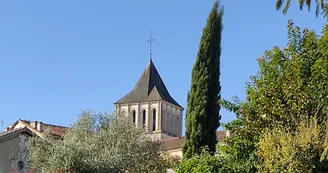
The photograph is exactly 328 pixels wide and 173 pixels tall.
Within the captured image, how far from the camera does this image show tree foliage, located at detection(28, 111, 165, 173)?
2470 centimetres

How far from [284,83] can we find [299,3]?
243cm

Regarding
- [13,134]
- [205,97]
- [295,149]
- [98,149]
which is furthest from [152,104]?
[295,149]

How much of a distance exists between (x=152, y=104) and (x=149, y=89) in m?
2.51

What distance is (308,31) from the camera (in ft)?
63.4

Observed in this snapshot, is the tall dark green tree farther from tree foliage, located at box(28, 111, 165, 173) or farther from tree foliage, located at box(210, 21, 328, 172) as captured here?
tree foliage, located at box(28, 111, 165, 173)

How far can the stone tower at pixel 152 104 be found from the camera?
93.8 m

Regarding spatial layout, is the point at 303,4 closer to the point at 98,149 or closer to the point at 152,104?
the point at 98,149

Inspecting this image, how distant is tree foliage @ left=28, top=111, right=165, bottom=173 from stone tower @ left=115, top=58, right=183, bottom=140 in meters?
64.0

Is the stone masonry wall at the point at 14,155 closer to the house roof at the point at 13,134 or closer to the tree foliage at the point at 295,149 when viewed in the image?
the house roof at the point at 13,134

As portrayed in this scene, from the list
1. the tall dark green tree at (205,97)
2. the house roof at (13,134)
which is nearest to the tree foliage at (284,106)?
the tall dark green tree at (205,97)

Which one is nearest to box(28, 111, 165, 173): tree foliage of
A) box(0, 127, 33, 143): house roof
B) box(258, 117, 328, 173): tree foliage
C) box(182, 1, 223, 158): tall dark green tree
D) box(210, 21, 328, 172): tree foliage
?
box(0, 127, 33, 143): house roof

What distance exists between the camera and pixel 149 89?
314 feet

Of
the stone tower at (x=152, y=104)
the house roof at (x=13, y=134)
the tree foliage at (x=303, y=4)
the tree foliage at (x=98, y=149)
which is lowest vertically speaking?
the tree foliage at (x=98, y=149)

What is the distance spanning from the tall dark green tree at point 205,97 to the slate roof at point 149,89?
2691 inches
